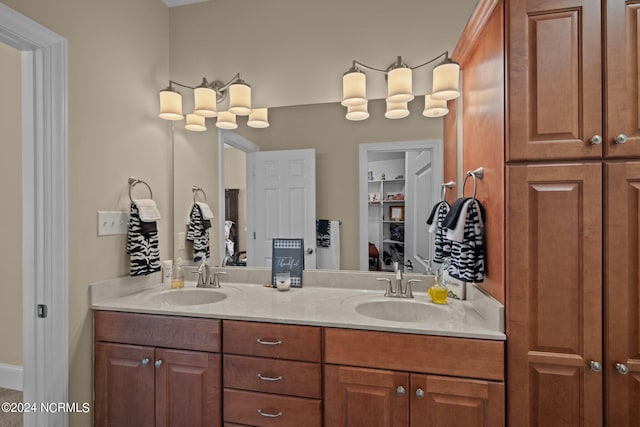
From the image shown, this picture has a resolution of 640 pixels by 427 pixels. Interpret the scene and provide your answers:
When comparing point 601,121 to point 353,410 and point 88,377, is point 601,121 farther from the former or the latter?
point 88,377

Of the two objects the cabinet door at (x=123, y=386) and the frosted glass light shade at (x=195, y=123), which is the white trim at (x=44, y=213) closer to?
the cabinet door at (x=123, y=386)

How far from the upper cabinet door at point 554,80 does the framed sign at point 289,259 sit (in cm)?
122

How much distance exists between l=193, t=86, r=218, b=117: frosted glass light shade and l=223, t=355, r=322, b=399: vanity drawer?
1401 millimetres

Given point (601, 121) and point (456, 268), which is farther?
point (456, 268)

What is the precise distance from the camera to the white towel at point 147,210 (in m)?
1.85

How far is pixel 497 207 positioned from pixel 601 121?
43 cm

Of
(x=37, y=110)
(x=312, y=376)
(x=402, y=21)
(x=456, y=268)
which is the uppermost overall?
(x=402, y=21)

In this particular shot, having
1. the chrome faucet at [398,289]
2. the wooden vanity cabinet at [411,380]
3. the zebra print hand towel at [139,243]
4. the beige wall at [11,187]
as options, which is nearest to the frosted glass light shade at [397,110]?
the chrome faucet at [398,289]

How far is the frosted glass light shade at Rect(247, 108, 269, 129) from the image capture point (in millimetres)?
2076

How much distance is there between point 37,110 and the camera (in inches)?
58.6

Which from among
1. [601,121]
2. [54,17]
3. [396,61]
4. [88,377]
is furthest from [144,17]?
[601,121]

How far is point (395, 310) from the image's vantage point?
66.0 inches

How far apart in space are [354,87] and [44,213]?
1.62 meters

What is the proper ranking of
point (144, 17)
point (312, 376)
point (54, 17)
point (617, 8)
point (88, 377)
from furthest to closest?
1. point (144, 17)
2. point (88, 377)
3. point (54, 17)
4. point (312, 376)
5. point (617, 8)
